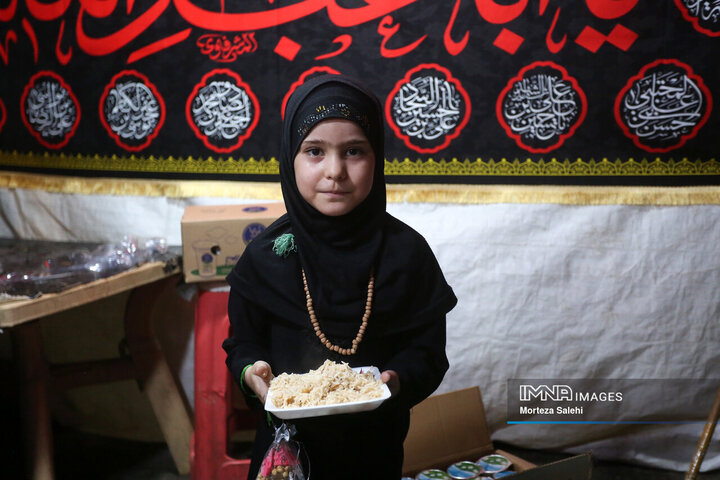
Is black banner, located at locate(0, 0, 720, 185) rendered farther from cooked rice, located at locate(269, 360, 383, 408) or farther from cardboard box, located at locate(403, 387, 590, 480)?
cooked rice, located at locate(269, 360, 383, 408)

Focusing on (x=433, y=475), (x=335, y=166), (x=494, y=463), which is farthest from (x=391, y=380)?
(x=494, y=463)

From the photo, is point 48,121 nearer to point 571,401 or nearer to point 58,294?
point 58,294

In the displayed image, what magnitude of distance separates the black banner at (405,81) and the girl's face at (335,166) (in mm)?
1221

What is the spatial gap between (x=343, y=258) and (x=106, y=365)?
5.19 feet

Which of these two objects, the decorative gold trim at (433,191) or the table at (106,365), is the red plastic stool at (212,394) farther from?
the decorative gold trim at (433,191)

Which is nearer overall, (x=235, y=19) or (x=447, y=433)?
(x=447, y=433)

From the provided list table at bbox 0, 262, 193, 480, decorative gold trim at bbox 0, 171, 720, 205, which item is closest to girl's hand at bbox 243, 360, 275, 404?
table at bbox 0, 262, 193, 480

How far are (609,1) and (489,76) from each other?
44cm

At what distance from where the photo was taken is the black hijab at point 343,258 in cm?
107

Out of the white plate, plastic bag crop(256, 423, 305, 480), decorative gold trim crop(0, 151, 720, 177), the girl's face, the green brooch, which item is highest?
the girl's face

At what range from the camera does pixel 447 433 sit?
6.51 feet

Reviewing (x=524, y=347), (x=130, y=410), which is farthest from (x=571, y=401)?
(x=130, y=410)

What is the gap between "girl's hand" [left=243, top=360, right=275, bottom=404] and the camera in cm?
104

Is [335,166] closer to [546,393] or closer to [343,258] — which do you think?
[343,258]
